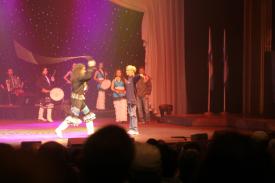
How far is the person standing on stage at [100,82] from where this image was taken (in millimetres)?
15812

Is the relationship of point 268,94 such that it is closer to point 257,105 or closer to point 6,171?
point 257,105

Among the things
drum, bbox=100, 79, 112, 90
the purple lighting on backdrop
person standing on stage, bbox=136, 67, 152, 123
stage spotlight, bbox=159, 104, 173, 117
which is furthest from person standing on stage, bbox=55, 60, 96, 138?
the purple lighting on backdrop

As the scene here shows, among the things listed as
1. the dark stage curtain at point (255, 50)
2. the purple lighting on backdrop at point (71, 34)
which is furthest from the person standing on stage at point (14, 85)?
the dark stage curtain at point (255, 50)

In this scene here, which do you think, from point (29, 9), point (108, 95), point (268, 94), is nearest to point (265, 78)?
point (268, 94)

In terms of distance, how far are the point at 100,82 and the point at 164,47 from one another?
2187 millimetres

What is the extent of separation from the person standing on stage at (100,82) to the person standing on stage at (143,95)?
170 centimetres

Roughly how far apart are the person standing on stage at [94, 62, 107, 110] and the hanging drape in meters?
1.37

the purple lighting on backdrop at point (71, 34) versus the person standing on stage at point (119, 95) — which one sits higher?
the purple lighting on backdrop at point (71, 34)

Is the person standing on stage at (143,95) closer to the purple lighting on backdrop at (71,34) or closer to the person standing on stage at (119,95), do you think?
the person standing on stage at (119,95)

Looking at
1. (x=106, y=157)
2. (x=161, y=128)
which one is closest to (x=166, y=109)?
(x=161, y=128)

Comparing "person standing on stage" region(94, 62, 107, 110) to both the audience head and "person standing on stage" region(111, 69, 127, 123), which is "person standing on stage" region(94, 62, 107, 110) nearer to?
"person standing on stage" region(111, 69, 127, 123)

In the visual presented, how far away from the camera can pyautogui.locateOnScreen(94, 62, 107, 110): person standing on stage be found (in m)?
15.8

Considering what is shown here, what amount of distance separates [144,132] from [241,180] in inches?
376

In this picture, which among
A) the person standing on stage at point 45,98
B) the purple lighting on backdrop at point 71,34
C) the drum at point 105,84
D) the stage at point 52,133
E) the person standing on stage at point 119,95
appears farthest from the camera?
the purple lighting on backdrop at point 71,34
